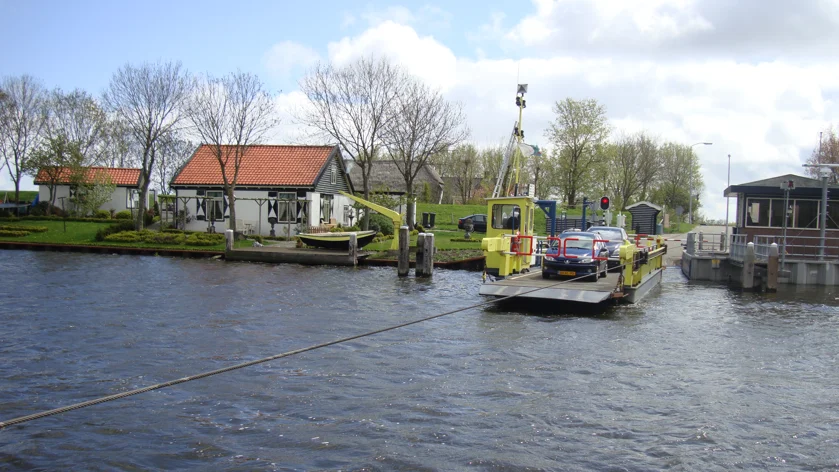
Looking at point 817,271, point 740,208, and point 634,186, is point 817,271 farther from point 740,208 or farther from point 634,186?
point 634,186

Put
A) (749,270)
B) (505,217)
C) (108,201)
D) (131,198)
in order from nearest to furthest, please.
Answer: (505,217) → (749,270) → (108,201) → (131,198)

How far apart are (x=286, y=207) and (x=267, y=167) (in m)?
3.94

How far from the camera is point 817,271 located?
93.4ft

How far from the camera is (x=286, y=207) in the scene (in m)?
41.6

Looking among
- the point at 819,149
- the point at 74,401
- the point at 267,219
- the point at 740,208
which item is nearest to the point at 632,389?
the point at 74,401

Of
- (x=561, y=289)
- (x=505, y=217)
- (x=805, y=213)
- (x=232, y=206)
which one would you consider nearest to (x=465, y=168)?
(x=232, y=206)

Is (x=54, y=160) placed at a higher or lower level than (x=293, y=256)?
higher

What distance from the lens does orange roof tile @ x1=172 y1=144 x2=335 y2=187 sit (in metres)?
42.7

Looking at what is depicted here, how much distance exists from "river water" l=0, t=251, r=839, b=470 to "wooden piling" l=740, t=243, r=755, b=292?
6596 millimetres

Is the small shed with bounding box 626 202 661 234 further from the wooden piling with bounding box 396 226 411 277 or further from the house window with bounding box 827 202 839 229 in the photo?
the wooden piling with bounding box 396 226 411 277

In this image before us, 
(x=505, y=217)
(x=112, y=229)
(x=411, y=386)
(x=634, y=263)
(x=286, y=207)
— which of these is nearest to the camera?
(x=411, y=386)

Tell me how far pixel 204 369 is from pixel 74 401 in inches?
90.6

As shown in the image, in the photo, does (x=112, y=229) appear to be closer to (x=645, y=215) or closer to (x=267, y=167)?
(x=267, y=167)

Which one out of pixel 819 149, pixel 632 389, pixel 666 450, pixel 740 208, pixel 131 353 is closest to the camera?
pixel 666 450
